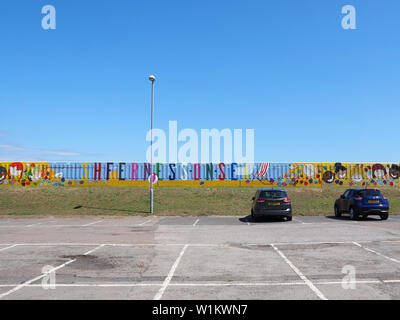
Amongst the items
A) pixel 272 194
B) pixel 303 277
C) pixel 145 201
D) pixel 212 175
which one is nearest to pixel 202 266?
pixel 303 277

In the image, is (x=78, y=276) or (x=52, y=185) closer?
(x=78, y=276)

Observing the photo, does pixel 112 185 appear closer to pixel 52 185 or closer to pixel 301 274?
pixel 52 185

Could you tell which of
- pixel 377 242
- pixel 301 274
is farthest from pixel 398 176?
pixel 301 274

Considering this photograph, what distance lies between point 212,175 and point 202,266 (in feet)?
82.7

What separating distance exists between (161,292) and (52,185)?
1215 inches

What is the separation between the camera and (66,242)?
34.1 ft

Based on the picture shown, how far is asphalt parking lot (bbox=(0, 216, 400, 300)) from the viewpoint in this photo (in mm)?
5074

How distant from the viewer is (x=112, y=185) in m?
31.9

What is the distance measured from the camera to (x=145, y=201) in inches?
1004

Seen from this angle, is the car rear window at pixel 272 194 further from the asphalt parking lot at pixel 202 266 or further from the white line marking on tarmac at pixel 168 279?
the white line marking on tarmac at pixel 168 279

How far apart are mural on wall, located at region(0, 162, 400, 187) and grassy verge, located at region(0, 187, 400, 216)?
2.65m

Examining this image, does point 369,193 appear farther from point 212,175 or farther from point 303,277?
point 212,175
